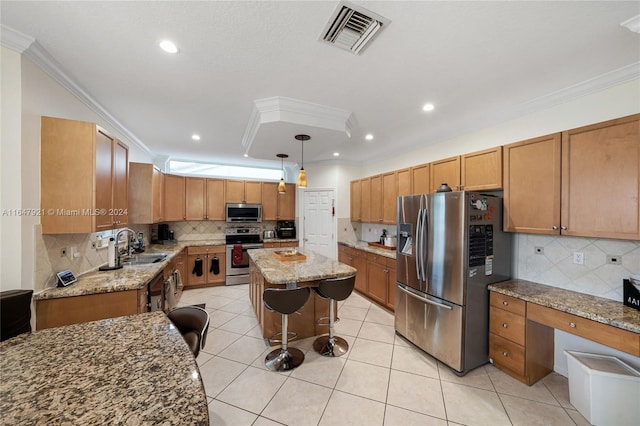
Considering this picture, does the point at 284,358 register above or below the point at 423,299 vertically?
below

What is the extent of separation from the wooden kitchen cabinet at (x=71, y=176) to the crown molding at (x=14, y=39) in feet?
1.54

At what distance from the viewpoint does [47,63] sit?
75.6 inches

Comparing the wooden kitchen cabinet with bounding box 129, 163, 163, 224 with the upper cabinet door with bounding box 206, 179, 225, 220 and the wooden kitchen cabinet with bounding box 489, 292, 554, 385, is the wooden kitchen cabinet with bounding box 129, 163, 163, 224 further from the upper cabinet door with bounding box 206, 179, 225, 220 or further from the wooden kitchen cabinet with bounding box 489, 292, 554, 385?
the wooden kitchen cabinet with bounding box 489, 292, 554, 385

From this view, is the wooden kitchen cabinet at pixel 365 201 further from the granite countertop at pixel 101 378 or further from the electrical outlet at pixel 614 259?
the granite countertop at pixel 101 378

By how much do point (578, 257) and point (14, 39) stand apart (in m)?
4.81

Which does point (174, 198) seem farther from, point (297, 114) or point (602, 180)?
point (602, 180)

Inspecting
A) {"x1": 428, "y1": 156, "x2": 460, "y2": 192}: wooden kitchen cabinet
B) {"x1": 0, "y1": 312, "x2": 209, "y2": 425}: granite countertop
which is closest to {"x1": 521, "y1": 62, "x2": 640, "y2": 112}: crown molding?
{"x1": 428, "y1": 156, "x2": 460, "y2": 192}: wooden kitchen cabinet

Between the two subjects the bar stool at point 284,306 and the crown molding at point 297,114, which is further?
the crown molding at point 297,114

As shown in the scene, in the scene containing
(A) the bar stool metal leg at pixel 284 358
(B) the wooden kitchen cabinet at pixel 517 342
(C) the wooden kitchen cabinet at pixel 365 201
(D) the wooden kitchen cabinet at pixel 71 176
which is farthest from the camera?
(C) the wooden kitchen cabinet at pixel 365 201

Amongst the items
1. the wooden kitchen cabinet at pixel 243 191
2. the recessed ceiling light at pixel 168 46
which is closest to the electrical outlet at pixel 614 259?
the recessed ceiling light at pixel 168 46

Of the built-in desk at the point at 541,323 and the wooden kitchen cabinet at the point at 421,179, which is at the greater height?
the wooden kitchen cabinet at the point at 421,179

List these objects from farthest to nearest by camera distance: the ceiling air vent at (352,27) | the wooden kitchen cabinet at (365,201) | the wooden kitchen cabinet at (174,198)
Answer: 1. the wooden kitchen cabinet at (174,198)
2. the wooden kitchen cabinet at (365,201)
3. the ceiling air vent at (352,27)

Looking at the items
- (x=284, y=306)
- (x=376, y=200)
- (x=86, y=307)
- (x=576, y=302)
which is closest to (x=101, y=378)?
(x=284, y=306)

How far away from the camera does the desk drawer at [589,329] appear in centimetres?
160
